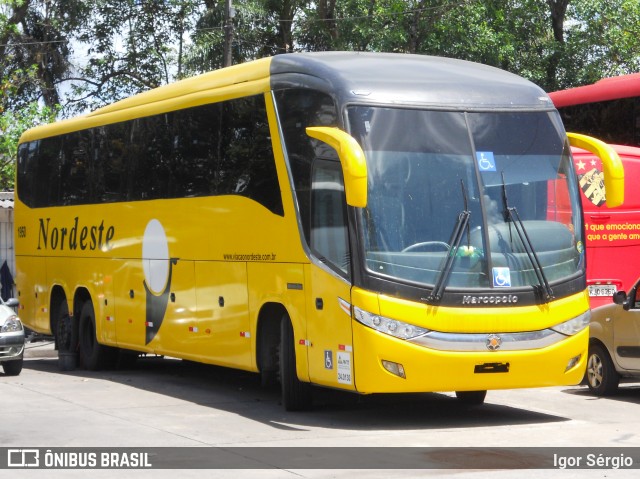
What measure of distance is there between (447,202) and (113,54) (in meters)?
32.2

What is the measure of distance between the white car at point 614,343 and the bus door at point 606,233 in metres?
2.66

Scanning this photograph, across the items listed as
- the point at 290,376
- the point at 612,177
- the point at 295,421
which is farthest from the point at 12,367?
the point at 612,177

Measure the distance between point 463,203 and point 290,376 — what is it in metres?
2.79

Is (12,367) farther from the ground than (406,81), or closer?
closer

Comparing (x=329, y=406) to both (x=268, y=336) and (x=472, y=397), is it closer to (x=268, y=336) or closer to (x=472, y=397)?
(x=268, y=336)

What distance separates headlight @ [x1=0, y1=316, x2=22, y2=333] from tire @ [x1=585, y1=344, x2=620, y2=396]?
26.5ft

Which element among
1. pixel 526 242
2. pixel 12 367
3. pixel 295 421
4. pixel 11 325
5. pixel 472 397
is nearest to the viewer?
pixel 526 242

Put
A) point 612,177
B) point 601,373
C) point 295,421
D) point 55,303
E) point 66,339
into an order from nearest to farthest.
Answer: point 295,421, point 612,177, point 601,373, point 66,339, point 55,303

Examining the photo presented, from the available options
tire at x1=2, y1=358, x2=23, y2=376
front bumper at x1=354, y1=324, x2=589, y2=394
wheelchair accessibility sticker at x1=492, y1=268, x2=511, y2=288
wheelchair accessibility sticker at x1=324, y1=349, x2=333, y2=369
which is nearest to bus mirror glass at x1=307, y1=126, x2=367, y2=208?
front bumper at x1=354, y1=324, x2=589, y2=394

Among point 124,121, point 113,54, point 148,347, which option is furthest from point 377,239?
point 113,54

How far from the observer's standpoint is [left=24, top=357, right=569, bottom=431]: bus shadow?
12.6 meters

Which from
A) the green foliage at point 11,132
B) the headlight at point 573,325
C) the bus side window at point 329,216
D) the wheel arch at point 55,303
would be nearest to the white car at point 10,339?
the wheel arch at point 55,303

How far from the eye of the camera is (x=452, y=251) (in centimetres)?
1179

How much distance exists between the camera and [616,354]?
14.9 m
